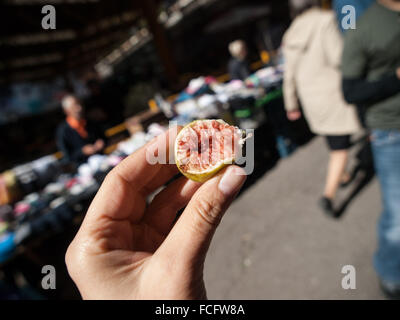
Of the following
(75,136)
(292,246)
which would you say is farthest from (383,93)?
(75,136)

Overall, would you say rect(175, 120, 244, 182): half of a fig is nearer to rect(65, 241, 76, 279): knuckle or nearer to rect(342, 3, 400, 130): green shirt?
rect(65, 241, 76, 279): knuckle

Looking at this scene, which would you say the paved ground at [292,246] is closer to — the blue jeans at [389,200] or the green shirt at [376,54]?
the blue jeans at [389,200]

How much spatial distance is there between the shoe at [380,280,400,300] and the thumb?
233 cm

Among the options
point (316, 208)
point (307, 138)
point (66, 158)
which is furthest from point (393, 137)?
point (66, 158)

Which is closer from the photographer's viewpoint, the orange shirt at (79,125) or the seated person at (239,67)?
the orange shirt at (79,125)

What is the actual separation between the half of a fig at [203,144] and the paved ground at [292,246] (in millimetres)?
2322

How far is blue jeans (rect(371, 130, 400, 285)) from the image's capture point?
7.51 ft

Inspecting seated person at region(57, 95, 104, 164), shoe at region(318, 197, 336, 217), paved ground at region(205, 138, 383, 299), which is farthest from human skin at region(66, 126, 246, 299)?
seated person at region(57, 95, 104, 164)

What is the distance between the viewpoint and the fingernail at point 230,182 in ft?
4.61

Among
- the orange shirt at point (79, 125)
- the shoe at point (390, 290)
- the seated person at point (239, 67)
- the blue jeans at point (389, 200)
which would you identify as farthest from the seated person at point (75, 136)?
the shoe at point (390, 290)

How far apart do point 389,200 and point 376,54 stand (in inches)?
54.0

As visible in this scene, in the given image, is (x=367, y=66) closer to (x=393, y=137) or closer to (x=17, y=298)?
(x=393, y=137)

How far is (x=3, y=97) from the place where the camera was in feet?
42.7

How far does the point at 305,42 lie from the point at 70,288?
5.26 m
